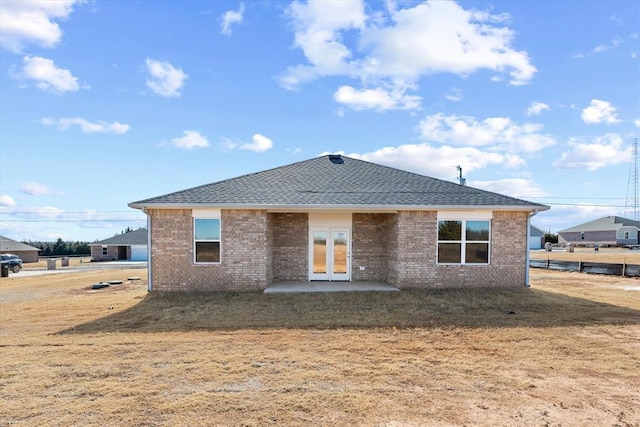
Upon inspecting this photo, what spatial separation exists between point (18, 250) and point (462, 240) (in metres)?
50.7

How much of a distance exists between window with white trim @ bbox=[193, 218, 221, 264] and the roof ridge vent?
687cm

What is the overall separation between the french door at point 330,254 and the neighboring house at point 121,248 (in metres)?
37.8

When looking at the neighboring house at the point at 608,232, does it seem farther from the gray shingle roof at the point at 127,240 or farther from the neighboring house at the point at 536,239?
the gray shingle roof at the point at 127,240

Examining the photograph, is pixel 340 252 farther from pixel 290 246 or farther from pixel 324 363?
pixel 324 363

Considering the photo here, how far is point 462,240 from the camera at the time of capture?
13320mm

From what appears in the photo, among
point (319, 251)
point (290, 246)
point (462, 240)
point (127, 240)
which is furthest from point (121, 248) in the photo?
point (462, 240)

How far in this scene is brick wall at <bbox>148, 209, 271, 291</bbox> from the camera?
42.1 feet

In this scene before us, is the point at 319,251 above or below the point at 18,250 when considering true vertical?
above

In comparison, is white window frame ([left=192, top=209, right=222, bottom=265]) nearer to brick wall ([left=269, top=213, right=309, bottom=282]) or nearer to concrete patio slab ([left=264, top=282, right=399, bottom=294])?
concrete patio slab ([left=264, top=282, right=399, bottom=294])

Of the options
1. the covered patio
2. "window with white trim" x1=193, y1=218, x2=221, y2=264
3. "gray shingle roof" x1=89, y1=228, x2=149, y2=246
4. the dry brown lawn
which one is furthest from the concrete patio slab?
"gray shingle roof" x1=89, y1=228, x2=149, y2=246

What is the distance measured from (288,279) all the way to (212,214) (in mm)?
3939

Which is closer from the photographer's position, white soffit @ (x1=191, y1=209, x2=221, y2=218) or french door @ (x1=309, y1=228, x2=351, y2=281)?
white soffit @ (x1=191, y1=209, x2=221, y2=218)

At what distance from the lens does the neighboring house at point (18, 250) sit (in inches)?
1731

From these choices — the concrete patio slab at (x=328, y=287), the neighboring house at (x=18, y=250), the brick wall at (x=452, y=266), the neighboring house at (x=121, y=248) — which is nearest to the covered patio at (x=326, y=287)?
the concrete patio slab at (x=328, y=287)
